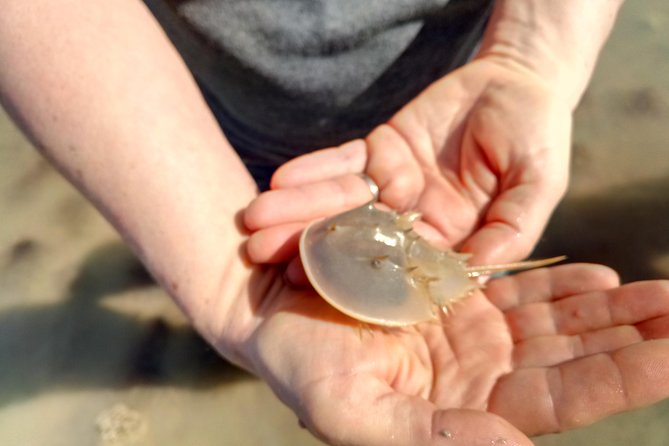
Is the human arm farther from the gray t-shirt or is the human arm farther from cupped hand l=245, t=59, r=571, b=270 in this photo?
the gray t-shirt

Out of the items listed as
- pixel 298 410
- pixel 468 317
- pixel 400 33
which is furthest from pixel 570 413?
pixel 400 33

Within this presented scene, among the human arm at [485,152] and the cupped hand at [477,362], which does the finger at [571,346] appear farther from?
the human arm at [485,152]

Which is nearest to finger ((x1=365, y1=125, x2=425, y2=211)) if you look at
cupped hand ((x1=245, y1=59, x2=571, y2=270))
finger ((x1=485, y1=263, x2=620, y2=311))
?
cupped hand ((x1=245, y1=59, x2=571, y2=270))

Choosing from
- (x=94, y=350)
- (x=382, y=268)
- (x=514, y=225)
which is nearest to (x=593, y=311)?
(x=514, y=225)

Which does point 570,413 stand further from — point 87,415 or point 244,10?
point 87,415

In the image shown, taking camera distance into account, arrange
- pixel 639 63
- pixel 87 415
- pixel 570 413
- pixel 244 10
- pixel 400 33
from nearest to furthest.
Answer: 1. pixel 570 413
2. pixel 244 10
3. pixel 400 33
4. pixel 87 415
5. pixel 639 63

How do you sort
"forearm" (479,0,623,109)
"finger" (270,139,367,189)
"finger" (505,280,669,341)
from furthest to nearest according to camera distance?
"forearm" (479,0,623,109) → "finger" (270,139,367,189) → "finger" (505,280,669,341)

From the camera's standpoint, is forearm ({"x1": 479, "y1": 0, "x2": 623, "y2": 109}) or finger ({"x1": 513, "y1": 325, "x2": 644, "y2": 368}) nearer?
finger ({"x1": 513, "y1": 325, "x2": 644, "y2": 368})

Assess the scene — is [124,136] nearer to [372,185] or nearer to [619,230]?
[372,185]
